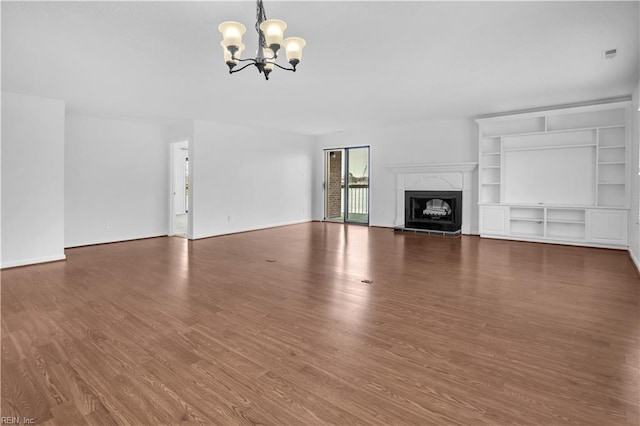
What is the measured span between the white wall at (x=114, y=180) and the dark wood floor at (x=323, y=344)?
1.94 m

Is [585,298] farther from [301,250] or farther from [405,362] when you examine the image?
[301,250]

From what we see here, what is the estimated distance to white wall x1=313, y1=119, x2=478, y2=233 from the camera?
303 inches

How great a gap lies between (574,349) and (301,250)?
13.8 feet

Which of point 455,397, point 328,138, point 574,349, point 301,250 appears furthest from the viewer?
point 328,138

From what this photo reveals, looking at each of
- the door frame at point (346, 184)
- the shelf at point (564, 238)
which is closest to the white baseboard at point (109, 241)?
the door frame at point (346, 184)

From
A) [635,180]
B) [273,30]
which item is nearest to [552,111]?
[635,180]

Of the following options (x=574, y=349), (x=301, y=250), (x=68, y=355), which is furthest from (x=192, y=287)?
(x=574, y=349)

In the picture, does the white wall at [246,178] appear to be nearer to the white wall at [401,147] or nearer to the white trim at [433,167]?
the white wall at [401,147]

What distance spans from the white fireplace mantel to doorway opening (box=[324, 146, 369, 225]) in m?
1.12

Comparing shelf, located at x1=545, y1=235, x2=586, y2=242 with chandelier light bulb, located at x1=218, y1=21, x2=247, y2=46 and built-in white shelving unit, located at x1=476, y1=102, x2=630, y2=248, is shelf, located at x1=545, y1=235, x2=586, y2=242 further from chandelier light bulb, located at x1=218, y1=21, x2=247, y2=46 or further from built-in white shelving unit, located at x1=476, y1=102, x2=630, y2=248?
chandelier light bulb, located at x1=218, y1=21, x2=247, y2=46

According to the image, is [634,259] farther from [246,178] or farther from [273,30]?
[246,178]

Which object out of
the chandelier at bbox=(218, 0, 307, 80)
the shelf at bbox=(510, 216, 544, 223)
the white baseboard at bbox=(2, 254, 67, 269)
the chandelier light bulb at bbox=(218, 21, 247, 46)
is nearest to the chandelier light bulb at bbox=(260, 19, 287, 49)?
the chandelier at bbox=(218, 0, 307, 80)

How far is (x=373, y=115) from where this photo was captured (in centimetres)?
712

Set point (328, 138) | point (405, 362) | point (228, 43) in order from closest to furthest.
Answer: point (405, 362) → point (228, 43) → point (328, 138)
